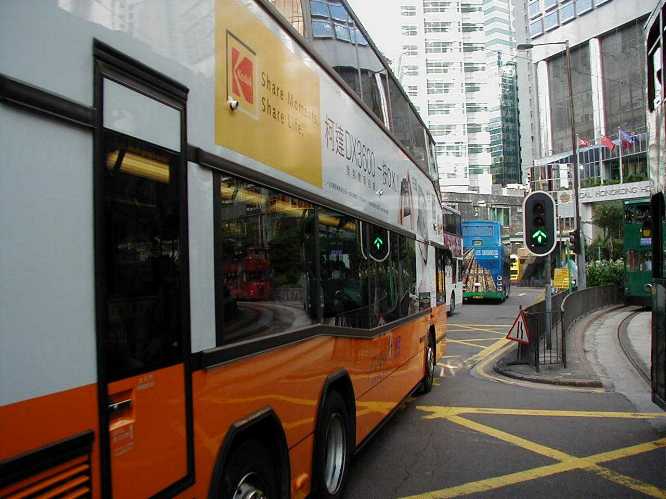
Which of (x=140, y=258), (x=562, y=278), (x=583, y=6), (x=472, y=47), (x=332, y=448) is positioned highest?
(x=472, y=47)

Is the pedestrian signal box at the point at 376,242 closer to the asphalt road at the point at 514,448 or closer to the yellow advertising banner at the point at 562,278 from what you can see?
the asphalt road at the point at 514,448

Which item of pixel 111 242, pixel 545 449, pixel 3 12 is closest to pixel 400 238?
pixel 545 449

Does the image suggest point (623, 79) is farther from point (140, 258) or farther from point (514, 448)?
point (140, 258)

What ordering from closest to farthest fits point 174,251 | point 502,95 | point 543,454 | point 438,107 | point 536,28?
point 174,251 → point 543,454 → point 536,28 → point 438,107 → point 502,95

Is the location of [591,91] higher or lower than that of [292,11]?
higher

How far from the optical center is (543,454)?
19.8 feet

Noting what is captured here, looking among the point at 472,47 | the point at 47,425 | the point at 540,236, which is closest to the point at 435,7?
the point at 472,47

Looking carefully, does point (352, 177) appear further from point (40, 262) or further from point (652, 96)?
point (40, 262)

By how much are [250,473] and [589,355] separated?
39.6ft

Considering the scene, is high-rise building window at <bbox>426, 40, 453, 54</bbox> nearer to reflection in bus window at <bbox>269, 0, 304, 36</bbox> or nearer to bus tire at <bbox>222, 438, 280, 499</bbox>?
reflection in bus window at <bbox>269, 0, 304, 36</bbox>

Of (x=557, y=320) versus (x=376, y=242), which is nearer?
(x=376, y=242)

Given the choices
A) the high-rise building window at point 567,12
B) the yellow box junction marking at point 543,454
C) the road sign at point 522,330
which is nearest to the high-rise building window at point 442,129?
the high-rise building window at point 567,12

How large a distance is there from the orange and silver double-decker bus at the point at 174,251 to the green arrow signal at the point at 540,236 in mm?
7445

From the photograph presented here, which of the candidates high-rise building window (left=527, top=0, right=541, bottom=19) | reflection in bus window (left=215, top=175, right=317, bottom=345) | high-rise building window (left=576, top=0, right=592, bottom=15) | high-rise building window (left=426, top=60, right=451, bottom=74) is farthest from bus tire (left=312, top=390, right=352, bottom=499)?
high-rise building window (left=426, top=60, right=451, bottom=74)
